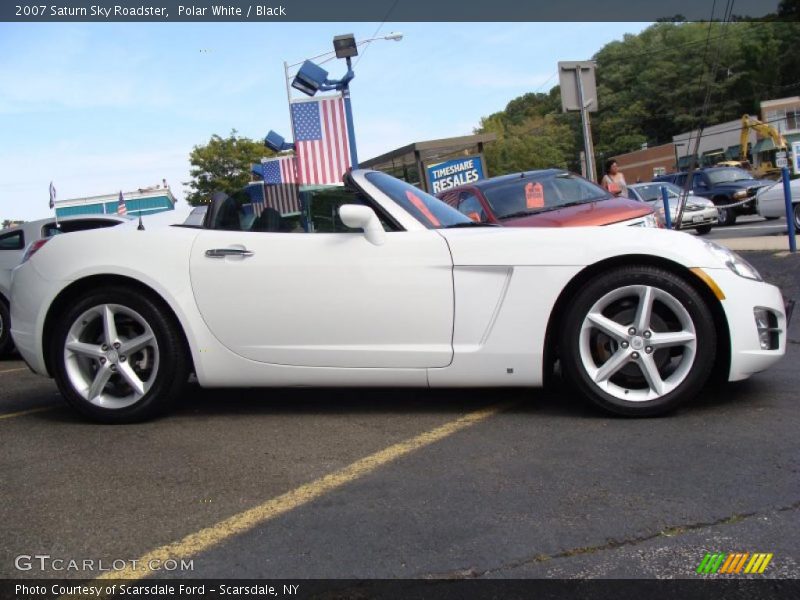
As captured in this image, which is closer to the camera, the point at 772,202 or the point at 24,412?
the point at 24,412

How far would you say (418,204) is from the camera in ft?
13.0

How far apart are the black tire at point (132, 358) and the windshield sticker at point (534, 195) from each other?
5.08 m

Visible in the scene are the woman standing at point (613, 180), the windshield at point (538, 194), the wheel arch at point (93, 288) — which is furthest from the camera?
the woman standing at point (613, 180)

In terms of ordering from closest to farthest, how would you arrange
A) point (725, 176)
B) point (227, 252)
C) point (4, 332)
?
1. point (227, 252)
2. point (4, 332)
3. point (725, 176)

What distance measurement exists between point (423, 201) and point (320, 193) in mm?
576

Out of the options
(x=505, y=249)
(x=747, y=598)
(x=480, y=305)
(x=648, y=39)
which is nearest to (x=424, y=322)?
(x=480, y=305)

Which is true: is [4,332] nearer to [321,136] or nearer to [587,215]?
[587,215]

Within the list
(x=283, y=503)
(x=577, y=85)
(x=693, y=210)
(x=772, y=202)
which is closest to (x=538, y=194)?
(x=577, y=85)

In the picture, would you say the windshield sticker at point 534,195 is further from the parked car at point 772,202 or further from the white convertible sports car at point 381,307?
the parked car at point 772,202

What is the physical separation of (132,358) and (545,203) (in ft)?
17.4

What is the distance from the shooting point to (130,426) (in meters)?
3.81

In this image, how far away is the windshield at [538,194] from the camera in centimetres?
796

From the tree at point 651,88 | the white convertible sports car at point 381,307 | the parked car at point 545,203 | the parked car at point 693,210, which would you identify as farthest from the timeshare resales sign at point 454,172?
the tree at point 651,88

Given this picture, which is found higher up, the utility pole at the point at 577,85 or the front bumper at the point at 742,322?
the utility pole at the point at 577,85
